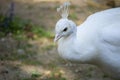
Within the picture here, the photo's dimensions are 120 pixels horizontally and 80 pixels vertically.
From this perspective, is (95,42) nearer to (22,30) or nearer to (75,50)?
(75,50)

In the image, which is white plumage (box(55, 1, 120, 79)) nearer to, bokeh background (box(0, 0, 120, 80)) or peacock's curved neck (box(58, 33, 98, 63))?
peacock's curved neck (box(58, 33, 98, 63))

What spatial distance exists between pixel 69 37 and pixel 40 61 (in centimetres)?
120

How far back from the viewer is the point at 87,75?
446 centimetres

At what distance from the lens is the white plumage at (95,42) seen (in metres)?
3.48

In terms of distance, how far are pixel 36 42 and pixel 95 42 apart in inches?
72.2

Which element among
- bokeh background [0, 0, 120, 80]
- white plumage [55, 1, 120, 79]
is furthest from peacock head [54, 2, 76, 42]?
bokeh background [0, 0, 120, 80]

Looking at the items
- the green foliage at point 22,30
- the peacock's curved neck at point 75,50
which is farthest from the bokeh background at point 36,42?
the peacock's curved neck at point 75,50

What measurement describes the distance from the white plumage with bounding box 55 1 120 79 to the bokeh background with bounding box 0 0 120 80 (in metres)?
0.86

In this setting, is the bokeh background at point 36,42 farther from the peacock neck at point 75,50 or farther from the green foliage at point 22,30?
the peacock neck at point 75,50

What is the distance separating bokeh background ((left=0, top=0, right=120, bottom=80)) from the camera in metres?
4.48

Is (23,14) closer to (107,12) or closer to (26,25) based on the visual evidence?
(26,25)

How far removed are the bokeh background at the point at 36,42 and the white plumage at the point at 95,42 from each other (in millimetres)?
860

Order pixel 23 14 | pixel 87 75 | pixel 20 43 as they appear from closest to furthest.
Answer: pixel 87 75
pixel 20 43
pixel 23 14

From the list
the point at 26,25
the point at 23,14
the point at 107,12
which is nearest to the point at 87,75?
the point at 107,12
